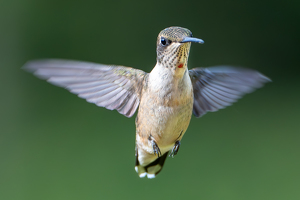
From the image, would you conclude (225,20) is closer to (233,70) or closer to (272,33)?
(272,33)

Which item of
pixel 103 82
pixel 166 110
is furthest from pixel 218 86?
pixel 103 82

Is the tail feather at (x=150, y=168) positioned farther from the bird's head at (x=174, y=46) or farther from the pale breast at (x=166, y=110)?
the bird's head at (x=174, y=46)

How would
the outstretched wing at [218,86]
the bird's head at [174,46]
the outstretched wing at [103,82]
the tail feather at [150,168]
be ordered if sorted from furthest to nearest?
the tail feather at [150,168] < the outstretched wing at [218,86] < the outstretched wing at [103,82] < the bird's head at [174,46]

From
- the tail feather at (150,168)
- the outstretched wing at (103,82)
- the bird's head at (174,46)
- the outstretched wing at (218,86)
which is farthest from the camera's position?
the tail feather at (150,168)

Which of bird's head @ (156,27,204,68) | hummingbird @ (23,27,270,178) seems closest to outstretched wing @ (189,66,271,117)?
hummingbird @ (23,27,270,178)

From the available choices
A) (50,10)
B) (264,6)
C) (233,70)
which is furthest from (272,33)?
(233,70)

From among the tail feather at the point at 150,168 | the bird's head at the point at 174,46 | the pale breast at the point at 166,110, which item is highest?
the bird's head at the point at 174,46

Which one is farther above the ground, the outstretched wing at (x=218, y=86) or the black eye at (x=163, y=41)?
the black eye at (x=163, y=41)

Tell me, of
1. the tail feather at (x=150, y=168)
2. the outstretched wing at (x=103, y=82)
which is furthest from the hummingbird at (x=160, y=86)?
the tail feather at (x=150, y=168)

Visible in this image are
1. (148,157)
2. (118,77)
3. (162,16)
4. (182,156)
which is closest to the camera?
A: (118,77)
